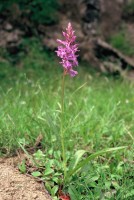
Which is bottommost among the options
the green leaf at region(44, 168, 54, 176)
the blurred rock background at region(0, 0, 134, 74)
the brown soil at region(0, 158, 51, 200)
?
the blurred rock background at region(0, 0, 134, 74)

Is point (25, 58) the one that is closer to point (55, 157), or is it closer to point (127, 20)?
point (127, 20)

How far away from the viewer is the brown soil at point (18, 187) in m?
2.92

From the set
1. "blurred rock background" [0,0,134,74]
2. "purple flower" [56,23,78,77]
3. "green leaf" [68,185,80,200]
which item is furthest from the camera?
"blurred rock background" [0,0,134,74]

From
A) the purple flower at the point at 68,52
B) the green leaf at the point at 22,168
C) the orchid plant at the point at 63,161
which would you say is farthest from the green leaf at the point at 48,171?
the purple flower at the point at 68,52

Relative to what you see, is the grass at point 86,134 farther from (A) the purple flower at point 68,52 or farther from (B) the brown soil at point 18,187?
(A) the purple flower at point 68,52

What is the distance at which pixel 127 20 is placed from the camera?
31.7ft

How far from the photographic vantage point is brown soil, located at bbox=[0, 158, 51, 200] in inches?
115

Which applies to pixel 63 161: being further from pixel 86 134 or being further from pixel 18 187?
pixel 86 134

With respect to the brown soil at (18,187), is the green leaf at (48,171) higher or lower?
higher

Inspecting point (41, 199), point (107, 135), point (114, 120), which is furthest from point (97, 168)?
point (114, 120)

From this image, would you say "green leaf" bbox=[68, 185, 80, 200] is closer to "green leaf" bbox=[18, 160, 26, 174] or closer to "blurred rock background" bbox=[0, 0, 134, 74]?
"green leaf" bbox=[18, 160, 26, 174]

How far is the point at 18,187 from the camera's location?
298 centimetres

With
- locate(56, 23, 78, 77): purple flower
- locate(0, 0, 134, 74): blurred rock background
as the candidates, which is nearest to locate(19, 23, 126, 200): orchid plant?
locate(56, 23, 78, 77): purple flower

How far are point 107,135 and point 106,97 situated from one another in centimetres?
151
